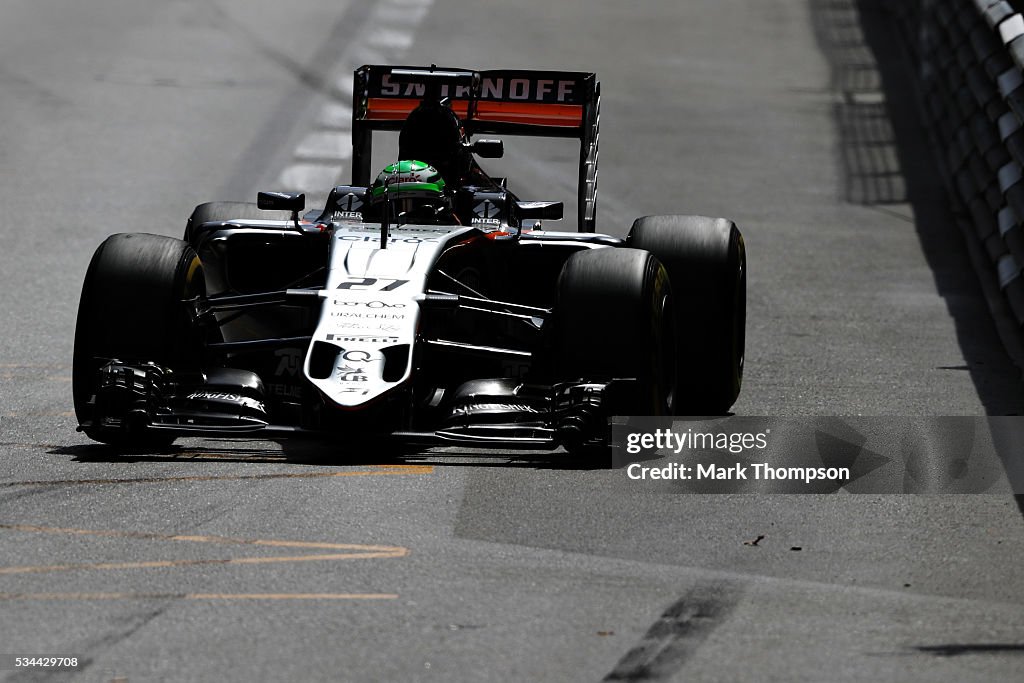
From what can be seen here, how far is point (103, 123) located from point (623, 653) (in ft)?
56.5

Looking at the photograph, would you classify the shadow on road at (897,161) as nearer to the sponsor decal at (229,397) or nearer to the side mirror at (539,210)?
the side mirror at (539,210)

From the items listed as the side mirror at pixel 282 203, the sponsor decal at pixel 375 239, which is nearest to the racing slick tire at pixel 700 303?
the sponsor decal at pixel 375 239

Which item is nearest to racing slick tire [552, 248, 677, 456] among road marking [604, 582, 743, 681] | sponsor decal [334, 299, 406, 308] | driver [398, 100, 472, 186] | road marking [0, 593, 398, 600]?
sponsor decal [334, 299, 406, 308]

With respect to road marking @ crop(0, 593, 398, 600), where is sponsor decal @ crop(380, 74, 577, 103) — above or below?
above

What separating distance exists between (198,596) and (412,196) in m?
4.33

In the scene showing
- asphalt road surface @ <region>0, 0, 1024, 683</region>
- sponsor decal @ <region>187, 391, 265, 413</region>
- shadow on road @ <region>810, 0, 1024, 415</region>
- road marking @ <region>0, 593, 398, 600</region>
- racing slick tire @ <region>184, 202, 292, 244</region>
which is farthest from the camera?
shadow on road @ <region>810, 0, 1024, 415</region>

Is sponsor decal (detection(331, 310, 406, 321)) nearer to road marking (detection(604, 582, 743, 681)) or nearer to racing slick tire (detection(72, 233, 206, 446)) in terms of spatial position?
racing slick tire (detection(72, 233, 206, 446))

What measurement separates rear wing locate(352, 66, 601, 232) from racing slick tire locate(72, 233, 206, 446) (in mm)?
3324

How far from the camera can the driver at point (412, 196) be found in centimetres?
1034

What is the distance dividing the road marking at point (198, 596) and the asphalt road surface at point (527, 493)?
0.05ft

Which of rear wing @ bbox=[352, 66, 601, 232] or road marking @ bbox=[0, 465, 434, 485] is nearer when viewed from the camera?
road marking @ bbox=[0, 465, 434, 485]

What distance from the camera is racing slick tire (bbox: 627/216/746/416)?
1060 centimetres

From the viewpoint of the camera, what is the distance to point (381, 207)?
1040 cm

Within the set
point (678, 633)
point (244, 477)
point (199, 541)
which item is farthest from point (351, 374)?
point (678, 633)
